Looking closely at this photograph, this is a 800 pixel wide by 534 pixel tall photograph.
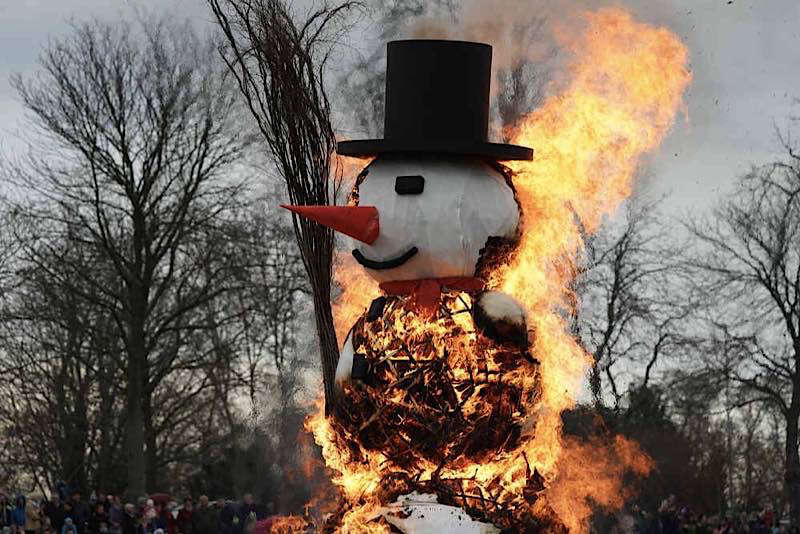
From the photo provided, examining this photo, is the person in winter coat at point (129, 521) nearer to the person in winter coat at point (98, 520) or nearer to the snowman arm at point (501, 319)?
the person in winter coat at point (98, 520)

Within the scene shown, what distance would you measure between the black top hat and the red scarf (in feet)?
3.08

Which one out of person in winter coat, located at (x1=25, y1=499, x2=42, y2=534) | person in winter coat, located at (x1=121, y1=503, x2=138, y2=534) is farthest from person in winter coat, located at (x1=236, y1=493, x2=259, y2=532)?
person in winter coat, located at (x1=25, y1=499, x2=42, y2=534)

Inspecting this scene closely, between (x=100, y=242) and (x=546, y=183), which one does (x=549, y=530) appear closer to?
(x=546, y=183)

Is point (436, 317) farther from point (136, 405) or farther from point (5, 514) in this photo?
point (136, 405)

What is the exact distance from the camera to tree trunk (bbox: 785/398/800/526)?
23.5 meters

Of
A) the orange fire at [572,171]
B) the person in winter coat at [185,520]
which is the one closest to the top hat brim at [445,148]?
the orange fire at [572,171]

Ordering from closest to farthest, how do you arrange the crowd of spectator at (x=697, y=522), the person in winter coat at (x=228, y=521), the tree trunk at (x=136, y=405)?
the crowd of spectator at (x=697, y=522)
the person in winter coat at (x=228, y=521)
the tree trunk at (x=136, y=405)

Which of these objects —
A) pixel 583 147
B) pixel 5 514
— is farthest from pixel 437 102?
pixel 5 514

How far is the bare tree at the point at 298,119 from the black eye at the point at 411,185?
1.30m

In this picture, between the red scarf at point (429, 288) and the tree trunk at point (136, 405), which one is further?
the tree trunk at point (136, 405)

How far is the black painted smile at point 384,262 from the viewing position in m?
13.4

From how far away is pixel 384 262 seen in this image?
13.5m

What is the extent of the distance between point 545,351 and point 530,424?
63cm

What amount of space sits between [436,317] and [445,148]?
1232 mm
